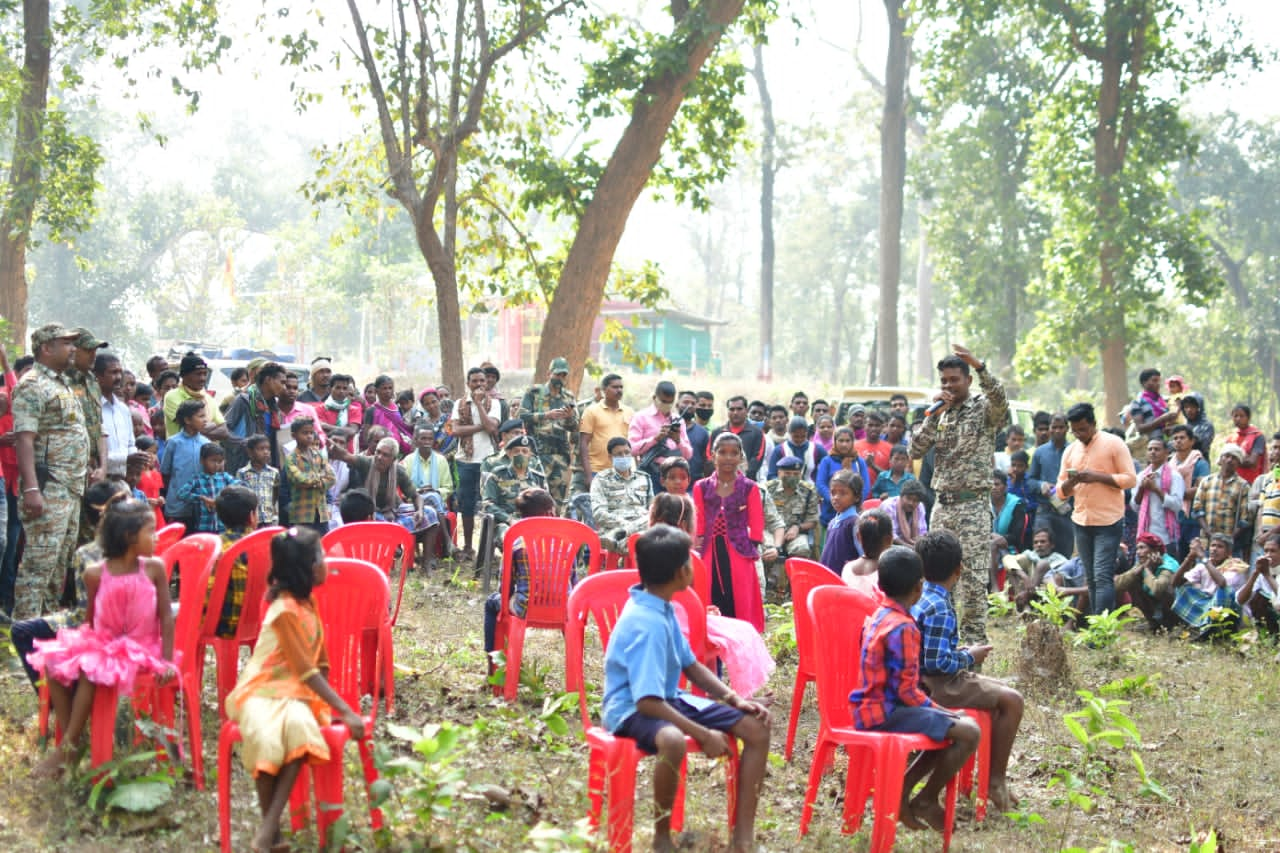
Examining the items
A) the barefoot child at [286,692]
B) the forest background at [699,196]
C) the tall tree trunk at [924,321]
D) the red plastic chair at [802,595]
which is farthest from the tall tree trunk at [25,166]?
the tall tree trunk at [924,321]

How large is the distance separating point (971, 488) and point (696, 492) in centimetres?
175

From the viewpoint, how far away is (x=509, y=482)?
947 cm

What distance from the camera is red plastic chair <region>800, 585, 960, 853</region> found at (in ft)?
15.8

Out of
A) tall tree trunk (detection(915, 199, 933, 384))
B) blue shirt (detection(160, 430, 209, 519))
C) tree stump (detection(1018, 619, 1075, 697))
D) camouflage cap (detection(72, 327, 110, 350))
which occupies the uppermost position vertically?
tall tree trunk (detection(915, 199, 933, 384))

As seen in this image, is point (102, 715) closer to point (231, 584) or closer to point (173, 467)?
point (231, 584)

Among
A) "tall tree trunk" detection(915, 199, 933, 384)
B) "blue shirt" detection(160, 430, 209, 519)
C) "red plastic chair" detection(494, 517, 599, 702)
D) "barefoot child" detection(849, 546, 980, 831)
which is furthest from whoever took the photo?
"tall tree trunk" detection(915, 199, 933, 384)

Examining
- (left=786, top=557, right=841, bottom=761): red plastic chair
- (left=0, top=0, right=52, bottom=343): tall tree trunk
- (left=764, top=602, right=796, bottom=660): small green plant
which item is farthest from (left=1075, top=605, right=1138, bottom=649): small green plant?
(left=0, top=0, right=52, bottom=343): tall tree trunk

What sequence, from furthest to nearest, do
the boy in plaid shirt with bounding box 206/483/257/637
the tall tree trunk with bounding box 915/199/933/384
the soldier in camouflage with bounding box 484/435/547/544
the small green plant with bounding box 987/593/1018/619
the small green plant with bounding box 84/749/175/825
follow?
1. the tall tree trunk with bounding box 915/199/933/384
2. the small green plant with bounding box 987/593/1018/619
3. the soldier in camouflage with bounding box 484/435/547/544
4. the boy in plaid shirt with bounding box 206/483/257/637
5. the small green plant with bounding box 84/749/175/825

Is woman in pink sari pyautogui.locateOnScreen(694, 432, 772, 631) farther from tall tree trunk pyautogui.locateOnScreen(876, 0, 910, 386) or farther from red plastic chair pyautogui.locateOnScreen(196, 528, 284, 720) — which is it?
tall tree trunk pyautogui.locateOnScreen(876, 0, 910, 386)

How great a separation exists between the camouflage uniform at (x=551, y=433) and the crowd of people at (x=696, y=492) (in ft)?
0.07

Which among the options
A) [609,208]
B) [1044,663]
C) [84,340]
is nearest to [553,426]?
[609,208]

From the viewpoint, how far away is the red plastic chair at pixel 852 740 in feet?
15.8

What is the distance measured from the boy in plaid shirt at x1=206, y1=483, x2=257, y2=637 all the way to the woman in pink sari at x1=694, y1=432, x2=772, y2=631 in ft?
9.09

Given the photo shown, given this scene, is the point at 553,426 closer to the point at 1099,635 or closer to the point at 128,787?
the point at 1099,635
